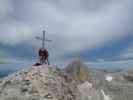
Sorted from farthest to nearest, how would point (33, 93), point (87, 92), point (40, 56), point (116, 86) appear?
point (116, 86), point (87, 92), point (40, 56), point (33, 93)

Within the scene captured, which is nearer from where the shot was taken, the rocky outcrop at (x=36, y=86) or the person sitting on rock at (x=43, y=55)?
the rocky outcrop at (x=36, y=86)

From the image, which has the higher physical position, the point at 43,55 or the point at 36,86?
the point at 43,55

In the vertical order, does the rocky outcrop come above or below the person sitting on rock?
below

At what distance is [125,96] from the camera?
13.4m

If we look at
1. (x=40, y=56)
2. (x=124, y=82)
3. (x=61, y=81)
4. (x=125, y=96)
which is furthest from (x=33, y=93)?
(x=124, y=82)

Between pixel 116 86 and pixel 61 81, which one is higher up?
pixel 61 81

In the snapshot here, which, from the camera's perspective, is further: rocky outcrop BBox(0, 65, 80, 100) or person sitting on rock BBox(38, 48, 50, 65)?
person sitting on rock BBox(38, 48, 50, 65)

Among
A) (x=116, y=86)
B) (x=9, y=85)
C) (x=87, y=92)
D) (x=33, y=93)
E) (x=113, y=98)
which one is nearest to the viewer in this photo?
(x=33, y=93)

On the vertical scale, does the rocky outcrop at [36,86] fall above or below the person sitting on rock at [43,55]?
below

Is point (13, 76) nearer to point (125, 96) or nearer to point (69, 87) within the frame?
point (69, 87)

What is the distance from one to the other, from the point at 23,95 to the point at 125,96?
333 inches

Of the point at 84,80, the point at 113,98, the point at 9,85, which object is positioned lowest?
the point at 113,98

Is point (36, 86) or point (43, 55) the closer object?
point (36, 86)

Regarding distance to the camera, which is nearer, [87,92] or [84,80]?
[87,92]
